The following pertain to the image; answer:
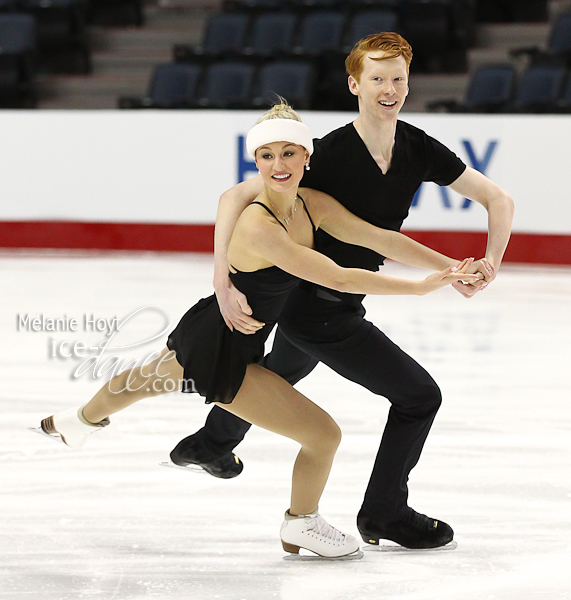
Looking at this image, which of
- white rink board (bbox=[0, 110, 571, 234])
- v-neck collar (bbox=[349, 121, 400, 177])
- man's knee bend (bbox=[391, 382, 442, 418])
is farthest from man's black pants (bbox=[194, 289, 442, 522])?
white rink board (bbox=[0, 110, 571, 234])

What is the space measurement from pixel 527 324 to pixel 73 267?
349cm

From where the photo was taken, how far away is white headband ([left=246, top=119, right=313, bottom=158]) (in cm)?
216

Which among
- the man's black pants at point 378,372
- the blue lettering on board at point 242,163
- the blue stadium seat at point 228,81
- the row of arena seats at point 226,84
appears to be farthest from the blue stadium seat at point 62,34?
the man's black pants at point 378,372

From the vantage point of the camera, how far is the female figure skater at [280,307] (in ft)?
7.11

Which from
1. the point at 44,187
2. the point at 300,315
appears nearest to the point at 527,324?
the point at 300,315

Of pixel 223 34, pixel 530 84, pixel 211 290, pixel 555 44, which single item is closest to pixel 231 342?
pixel 211 290

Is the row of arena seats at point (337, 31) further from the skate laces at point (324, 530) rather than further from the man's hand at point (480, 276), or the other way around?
the skate laces at point (324, 530)

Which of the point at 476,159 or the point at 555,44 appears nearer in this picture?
the point at 476,159

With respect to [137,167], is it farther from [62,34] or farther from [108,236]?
[62,34]

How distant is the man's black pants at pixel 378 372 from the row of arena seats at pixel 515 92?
548cm

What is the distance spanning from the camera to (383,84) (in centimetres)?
232

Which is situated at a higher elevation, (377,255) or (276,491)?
(377,255)

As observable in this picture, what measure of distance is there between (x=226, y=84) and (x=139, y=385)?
6736 millimetres
